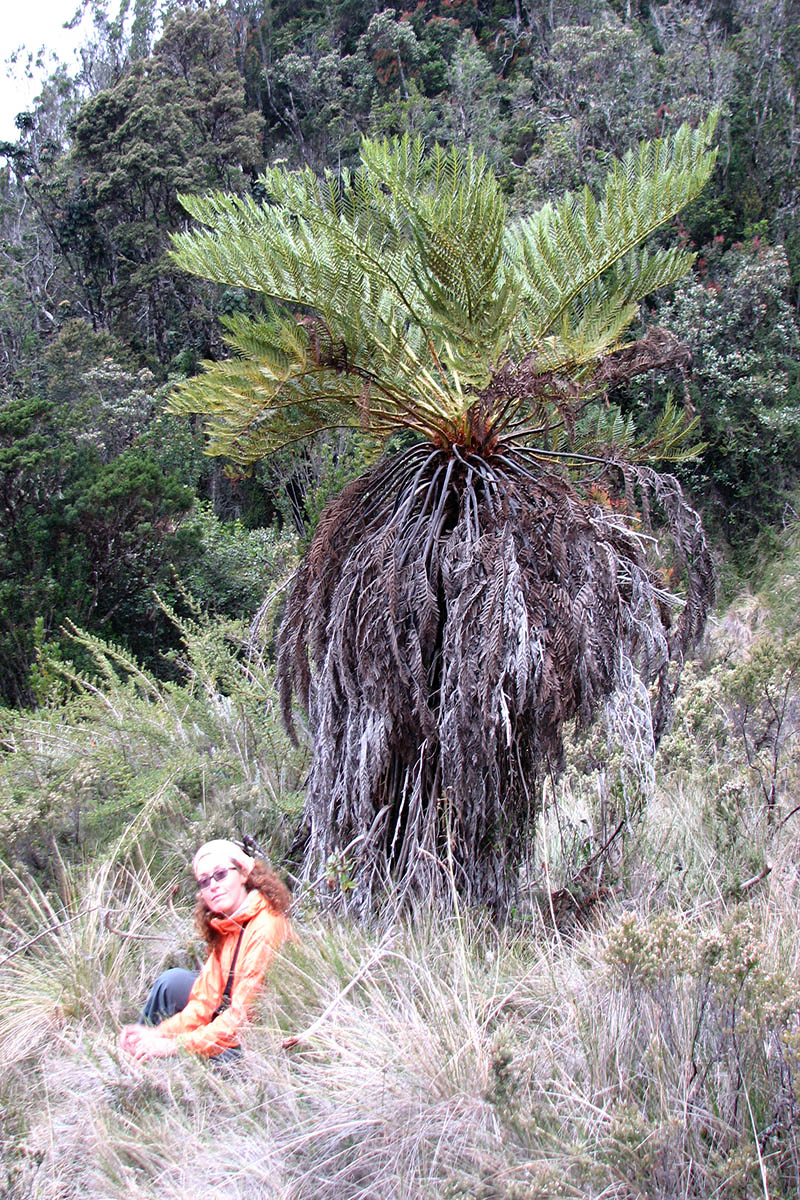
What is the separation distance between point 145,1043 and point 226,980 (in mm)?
284

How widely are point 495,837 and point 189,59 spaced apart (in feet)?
95.4

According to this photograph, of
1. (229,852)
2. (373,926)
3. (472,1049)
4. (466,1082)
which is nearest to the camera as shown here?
(466,1082)

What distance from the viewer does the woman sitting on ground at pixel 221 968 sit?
250cm

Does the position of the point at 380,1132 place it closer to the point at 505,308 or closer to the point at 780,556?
the point at 505,308

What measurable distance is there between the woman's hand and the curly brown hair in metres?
0.31

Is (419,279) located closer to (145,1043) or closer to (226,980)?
(226,980)

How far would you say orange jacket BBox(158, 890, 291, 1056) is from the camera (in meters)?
2.50

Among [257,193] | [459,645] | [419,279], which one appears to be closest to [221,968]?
[459,645]

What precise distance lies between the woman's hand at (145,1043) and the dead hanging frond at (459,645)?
2.25 feet

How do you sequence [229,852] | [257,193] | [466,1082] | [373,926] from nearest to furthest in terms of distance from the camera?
[466,1082] → [229,852] → [373,926] → [257,193]

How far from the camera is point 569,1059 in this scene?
2.11m

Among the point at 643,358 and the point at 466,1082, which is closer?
the point at 466,1082

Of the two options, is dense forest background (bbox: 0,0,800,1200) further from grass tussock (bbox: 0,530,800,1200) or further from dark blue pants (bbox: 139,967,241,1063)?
dark blue pants (bbox: 139,967,241,1063)

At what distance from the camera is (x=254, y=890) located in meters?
2.80
